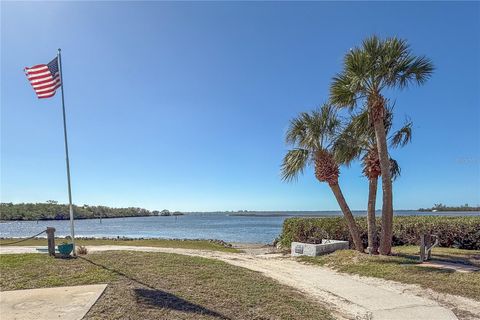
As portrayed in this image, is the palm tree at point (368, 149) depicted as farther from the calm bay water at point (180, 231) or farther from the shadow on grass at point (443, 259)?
the calm bay water at point (180, 231)

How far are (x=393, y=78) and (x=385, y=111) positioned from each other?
3.47ft

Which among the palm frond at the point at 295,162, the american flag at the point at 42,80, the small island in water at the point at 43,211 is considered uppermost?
the american flag at the point at 42,80

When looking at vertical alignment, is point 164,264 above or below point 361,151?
below

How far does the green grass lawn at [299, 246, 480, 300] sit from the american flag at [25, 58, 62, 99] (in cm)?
1002

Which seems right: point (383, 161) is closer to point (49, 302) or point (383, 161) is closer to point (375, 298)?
point (375, 298)

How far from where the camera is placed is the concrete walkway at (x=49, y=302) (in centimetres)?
556

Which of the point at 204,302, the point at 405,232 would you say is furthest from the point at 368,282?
the point at 405,232

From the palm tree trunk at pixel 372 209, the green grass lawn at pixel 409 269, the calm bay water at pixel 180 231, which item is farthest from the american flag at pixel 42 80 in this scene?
the calm bay water at pixel 180 231

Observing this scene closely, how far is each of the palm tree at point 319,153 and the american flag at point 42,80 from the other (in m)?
8.40

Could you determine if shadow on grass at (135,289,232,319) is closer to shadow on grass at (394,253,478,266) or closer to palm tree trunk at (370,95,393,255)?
shadow on grass at (394,253,478,266)

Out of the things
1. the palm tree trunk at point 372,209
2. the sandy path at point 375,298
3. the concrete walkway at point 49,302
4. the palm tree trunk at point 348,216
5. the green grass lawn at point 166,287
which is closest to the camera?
the concrete walkway at point 49,302

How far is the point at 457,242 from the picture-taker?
1490 centimetres

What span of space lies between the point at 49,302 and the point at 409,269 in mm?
8385

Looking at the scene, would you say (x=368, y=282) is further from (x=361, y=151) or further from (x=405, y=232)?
(x=405, y=232)
